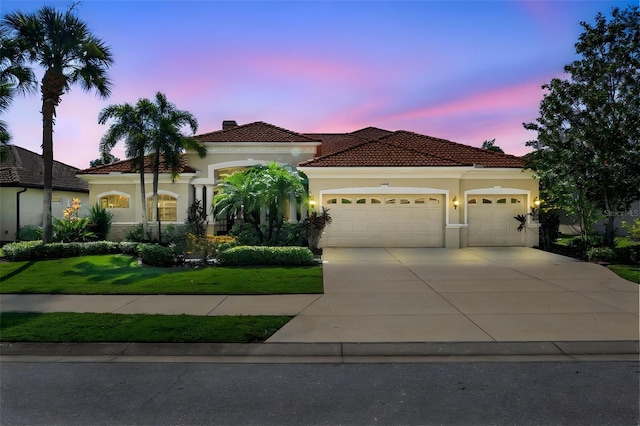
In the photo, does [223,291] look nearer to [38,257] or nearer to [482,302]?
[482,302]

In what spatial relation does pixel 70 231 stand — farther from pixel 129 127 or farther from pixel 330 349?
pixel 330 349

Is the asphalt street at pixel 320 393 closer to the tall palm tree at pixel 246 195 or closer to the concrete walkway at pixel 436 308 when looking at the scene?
the concrete walkway at pixel 436 308

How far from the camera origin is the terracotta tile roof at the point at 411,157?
658 inches

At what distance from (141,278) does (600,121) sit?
51.0 feet

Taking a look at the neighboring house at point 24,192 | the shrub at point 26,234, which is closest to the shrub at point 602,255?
the shrub at point 26,234

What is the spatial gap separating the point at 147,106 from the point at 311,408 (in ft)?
53.2

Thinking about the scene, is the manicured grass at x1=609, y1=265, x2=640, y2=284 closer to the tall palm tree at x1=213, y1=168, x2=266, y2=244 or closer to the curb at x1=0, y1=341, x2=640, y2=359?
the curb at x1=0, y1=341, x2=640, y2=359

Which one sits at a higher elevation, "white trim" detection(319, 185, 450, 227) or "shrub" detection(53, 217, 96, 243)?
"white trim" detection(319, 185, 450, 227)

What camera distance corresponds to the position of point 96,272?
11.0 metres

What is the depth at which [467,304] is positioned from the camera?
761 centimetres

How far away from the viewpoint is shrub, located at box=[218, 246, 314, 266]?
39.9ft

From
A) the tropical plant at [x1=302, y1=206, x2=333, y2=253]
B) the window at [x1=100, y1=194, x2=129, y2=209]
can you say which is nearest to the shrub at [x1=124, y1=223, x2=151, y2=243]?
the window at [x1=100, y1=194, x2=129, y2=209]

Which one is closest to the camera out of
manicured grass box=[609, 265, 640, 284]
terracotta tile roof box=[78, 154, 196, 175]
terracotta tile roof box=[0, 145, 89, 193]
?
manicured grass box=[609, 265, 640, 284]

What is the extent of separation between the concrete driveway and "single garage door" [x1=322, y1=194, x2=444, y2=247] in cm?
395
